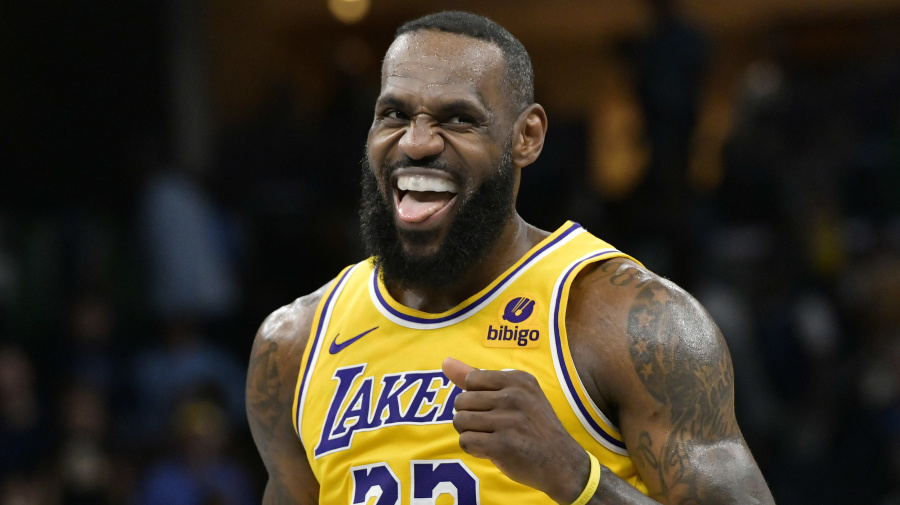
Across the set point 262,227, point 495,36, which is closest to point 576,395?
point 495,36

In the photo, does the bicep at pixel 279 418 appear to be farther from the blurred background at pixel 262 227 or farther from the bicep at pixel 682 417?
the blurred background at pixel 262 227

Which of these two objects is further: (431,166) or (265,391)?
(265,391)

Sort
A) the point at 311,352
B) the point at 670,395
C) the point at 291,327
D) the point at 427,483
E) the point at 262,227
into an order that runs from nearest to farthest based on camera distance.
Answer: the point at 670,395, the point at 427,483, the point at 311,352, the point at 291,327, the point at 262,227

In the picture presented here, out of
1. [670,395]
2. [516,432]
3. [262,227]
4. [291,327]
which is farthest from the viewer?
[262,227]

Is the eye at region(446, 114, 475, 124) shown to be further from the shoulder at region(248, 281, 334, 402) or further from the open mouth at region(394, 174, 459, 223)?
the shoulder at region(248, 281, 334, 402)

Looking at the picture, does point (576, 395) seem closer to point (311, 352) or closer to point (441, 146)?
point (441, 146)

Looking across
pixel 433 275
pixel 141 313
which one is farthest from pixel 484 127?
pixel 141 313

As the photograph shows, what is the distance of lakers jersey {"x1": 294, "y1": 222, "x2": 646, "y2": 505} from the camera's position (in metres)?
2.66

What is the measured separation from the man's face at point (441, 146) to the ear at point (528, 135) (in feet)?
0.14

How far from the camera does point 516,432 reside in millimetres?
2371

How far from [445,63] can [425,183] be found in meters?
0.30

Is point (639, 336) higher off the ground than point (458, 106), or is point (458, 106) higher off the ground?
point (458, 106)

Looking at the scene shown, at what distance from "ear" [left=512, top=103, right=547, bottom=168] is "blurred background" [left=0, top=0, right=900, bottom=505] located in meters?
4.05

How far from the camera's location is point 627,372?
259 centimetres
